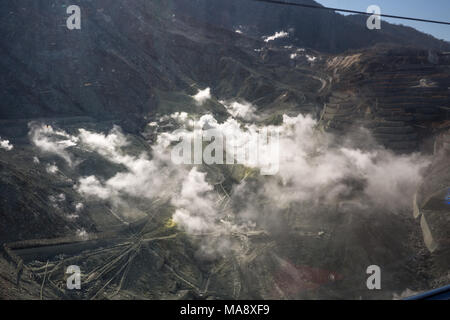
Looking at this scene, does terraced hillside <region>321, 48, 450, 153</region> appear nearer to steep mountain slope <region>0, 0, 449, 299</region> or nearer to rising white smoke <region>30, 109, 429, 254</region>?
steep mountain slope <region>0, 0, 449, 299</region>

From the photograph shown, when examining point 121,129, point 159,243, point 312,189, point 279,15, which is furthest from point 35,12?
point 279,15

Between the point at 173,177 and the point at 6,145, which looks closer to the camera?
the point at 6,145

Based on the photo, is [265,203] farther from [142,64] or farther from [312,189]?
[142,64]
